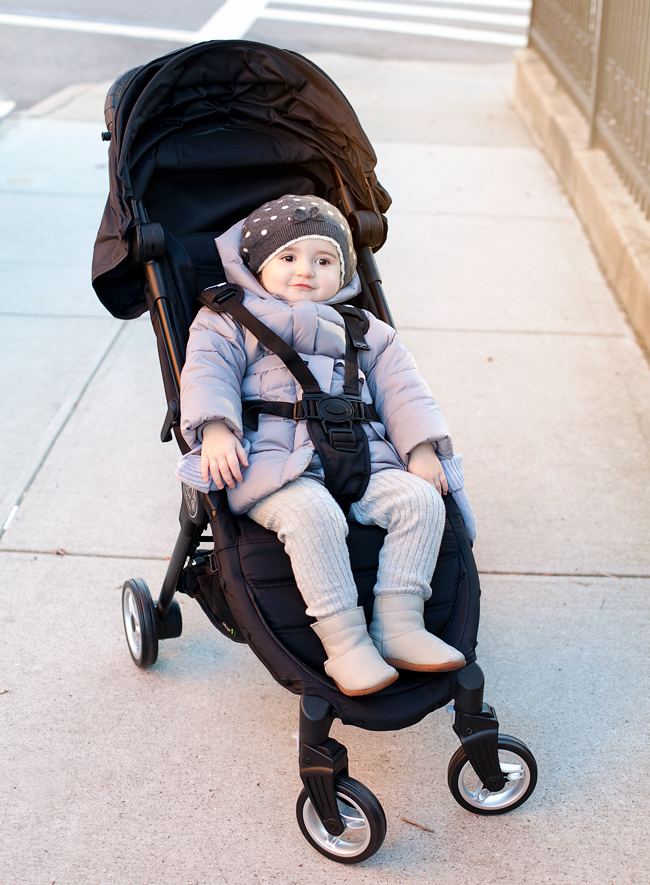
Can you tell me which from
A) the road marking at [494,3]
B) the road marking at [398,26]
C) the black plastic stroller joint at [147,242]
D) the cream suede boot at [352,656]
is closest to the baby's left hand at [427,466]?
the cream suede boot at [352,656]

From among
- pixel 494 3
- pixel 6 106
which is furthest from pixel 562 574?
pixel 494 3

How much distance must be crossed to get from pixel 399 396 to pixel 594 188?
3.90 metres

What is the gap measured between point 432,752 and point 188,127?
2109 millimetres

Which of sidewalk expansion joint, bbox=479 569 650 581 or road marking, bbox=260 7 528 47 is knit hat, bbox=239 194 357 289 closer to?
sidewalk expansion joint, bbox=479 569 650 581

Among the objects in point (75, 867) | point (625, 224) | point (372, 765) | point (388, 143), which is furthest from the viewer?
point (388, 143)

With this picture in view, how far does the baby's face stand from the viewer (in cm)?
261

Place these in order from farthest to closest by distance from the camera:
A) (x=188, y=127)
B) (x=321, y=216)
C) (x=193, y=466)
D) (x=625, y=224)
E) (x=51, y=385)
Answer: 1. (x=625, y=224)
2. (x=51, y=385)
3. (x=188, y=127)
4. (x=321, y=216)
5. (x=193, y=466)

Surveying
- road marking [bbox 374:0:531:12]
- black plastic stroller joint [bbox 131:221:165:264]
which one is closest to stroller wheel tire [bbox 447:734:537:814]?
black plastic stroller joint [bbox 131:221:165:264]

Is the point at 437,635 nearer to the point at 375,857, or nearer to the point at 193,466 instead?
the point at 375,857

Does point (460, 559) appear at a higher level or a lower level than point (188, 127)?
lower

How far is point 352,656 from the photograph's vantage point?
6.63ft

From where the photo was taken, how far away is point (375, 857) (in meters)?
2.19

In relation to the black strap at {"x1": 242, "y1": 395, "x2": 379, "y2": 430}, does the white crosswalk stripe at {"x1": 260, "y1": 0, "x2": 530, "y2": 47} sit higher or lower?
lower

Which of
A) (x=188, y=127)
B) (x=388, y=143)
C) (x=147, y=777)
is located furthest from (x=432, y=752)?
(x=388, y=143)
